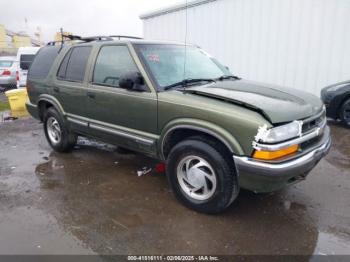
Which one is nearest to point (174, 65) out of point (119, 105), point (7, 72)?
point (119, 105)

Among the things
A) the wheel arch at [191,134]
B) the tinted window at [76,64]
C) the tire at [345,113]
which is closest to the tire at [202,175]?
the wheel arch at [191,134]

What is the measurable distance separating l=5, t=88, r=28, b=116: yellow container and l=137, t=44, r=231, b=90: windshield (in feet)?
21.0

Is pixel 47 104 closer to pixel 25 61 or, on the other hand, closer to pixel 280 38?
pixel 280 38

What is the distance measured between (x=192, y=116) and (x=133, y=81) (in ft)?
3.01

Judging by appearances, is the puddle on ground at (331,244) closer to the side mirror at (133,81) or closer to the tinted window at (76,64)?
the side mirror at (133,81)

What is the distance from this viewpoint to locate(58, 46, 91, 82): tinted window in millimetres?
5000

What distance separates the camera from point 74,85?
16.6 feet

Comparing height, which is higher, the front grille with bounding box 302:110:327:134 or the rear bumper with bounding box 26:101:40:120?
the front grille with bounding box 302:110:327:134

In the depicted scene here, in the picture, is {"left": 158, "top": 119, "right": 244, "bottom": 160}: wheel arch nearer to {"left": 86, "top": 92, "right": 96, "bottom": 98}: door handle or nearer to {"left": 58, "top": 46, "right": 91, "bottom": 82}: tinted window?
{"left": 86, "top": 92, "right": 96, "bottom": 98}: door handle

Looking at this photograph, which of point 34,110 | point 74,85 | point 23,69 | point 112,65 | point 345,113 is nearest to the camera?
point 112,65

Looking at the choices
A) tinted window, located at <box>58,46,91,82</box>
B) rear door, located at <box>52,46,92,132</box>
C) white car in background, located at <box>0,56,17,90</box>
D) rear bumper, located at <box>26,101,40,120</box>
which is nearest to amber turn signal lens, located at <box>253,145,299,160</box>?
rear door, located at <box>52,46,92,132</box>

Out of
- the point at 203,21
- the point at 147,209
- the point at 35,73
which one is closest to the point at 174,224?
the point at 147,209

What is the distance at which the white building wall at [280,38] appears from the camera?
7910 mm

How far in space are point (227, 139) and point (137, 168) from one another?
87.8 inches
